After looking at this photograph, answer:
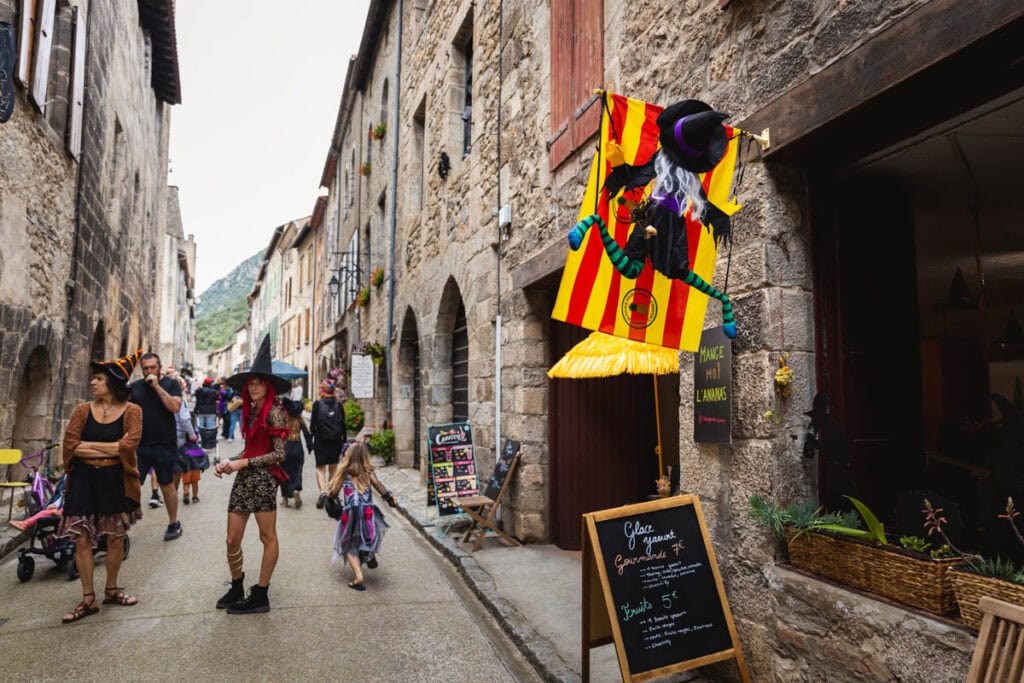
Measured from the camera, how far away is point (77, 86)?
27.2 ft

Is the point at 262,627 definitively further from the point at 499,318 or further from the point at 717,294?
the point at 499,318

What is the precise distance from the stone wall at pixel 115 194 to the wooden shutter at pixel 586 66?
6.84m

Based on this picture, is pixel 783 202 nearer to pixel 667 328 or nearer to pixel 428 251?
pixel 667 328

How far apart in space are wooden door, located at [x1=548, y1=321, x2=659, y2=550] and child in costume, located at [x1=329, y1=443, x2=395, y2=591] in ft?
5.44

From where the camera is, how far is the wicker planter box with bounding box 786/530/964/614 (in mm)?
2396

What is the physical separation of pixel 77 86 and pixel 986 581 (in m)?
9.98

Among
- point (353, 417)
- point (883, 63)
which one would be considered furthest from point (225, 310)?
point (883, 63)

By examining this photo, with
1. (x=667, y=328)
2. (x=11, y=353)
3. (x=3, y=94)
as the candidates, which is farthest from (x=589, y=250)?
(x=11, y=353)

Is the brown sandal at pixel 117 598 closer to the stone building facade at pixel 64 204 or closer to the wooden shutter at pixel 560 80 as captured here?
the stone building facade at pixel 64 204

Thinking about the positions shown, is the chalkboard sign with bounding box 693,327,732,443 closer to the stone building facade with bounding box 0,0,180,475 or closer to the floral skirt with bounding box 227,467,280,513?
the floral skirt with bounding box 227,467,280,513

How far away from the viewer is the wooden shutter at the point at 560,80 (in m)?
5.58

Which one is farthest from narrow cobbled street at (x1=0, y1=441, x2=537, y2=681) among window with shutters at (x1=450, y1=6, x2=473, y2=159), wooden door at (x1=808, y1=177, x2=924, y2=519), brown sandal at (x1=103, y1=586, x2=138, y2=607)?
window with shutters at (x1=450, y1=6, x2=473, y2=159)

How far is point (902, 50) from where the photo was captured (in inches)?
97.5

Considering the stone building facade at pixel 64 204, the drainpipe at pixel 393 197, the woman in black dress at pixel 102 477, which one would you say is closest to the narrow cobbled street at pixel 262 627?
the woman in black dress at pixel 102 477
